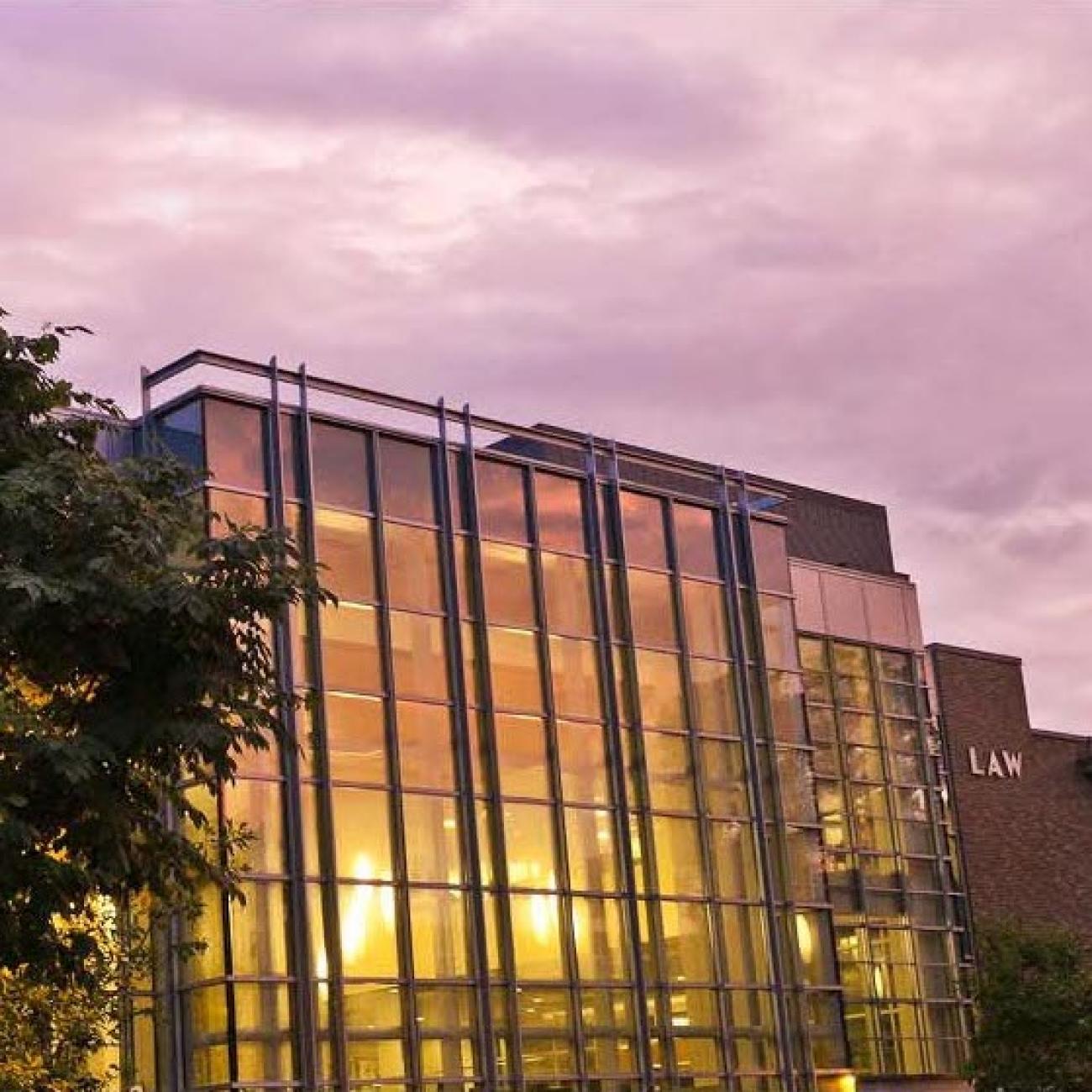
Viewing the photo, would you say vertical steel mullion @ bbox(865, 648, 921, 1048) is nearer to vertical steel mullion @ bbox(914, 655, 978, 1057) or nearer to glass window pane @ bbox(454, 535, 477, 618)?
vertical steel mullion @ bbox(914, 655, 978, 1057)

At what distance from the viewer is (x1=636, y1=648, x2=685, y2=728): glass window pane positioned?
41.3m

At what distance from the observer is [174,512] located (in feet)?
57.4

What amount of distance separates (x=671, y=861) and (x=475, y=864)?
4.64 meters

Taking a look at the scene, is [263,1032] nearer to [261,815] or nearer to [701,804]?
[261,815]

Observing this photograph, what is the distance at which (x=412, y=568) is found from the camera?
126 ft

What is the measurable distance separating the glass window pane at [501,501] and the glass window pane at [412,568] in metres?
1.33

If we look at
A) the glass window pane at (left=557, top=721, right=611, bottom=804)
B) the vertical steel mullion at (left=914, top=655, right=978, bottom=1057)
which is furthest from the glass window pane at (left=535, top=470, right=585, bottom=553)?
the vertical steel mullion at (left=914, top=655, right=978, bottom=1057)

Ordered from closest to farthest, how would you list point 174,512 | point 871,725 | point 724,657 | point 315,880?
point 174,512 < point 315,880 < point 724,657 < point 871,725

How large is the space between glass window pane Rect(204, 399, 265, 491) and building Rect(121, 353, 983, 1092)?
0.16ft

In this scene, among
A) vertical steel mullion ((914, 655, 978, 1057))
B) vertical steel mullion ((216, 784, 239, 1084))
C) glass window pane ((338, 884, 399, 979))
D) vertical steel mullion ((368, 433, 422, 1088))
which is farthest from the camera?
vertical steel mullion ((914, 655, 978, 1057))

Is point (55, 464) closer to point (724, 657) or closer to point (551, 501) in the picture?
point (551, 501)

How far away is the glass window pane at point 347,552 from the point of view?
37.1m

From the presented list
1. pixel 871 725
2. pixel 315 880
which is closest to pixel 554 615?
pixel 315 880

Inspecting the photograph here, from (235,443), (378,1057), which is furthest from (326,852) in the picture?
(235,443)
